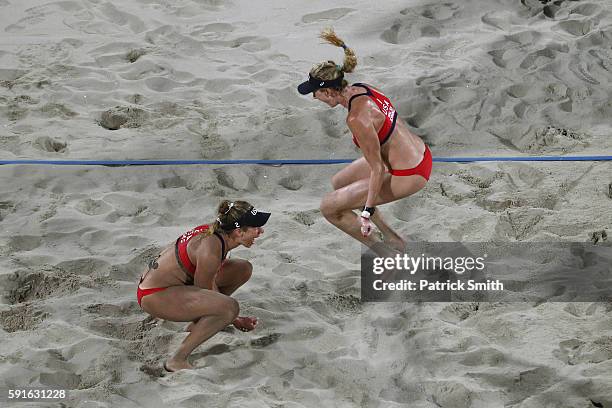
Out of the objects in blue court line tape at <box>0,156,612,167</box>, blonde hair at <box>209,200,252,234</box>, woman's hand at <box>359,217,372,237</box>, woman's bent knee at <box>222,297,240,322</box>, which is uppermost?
blonde hair at <box>209,200,252,234</box>

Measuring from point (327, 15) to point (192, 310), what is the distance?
4634 millimetres

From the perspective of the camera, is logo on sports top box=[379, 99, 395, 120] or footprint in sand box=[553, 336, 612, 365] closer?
footprint in sand box=[553, 336, 612, 365]

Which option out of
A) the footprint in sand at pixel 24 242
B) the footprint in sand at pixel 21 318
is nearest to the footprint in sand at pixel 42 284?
the footprint in sand at pixel 21 318

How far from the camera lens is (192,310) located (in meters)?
4.46

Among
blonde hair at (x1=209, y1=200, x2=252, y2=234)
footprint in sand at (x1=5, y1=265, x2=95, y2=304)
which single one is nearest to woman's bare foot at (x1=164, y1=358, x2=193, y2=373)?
blonde hair at (x1=209, y1=200, x2=252, y2=234)

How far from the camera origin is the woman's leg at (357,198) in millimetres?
5113

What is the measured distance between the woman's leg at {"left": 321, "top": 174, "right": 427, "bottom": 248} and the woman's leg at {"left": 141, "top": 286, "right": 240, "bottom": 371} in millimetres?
981

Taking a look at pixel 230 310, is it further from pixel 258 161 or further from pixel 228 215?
pixel 258 161

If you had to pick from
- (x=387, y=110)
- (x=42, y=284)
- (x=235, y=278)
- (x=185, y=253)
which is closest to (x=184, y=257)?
(x=185, y=253)

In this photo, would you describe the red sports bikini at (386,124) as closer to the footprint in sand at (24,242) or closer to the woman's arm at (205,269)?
the woman's arm at (205,269)

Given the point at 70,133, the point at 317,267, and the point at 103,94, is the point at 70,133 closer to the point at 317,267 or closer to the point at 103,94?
the point at 103,94

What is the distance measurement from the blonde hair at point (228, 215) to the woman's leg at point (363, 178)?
3.56 ft

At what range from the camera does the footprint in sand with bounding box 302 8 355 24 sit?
8.34 meters

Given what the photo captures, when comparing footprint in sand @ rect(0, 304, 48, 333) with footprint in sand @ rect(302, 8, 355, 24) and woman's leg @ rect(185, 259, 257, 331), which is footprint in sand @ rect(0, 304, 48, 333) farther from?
footprint in sand @ rect(302, 8, 355, 24)
